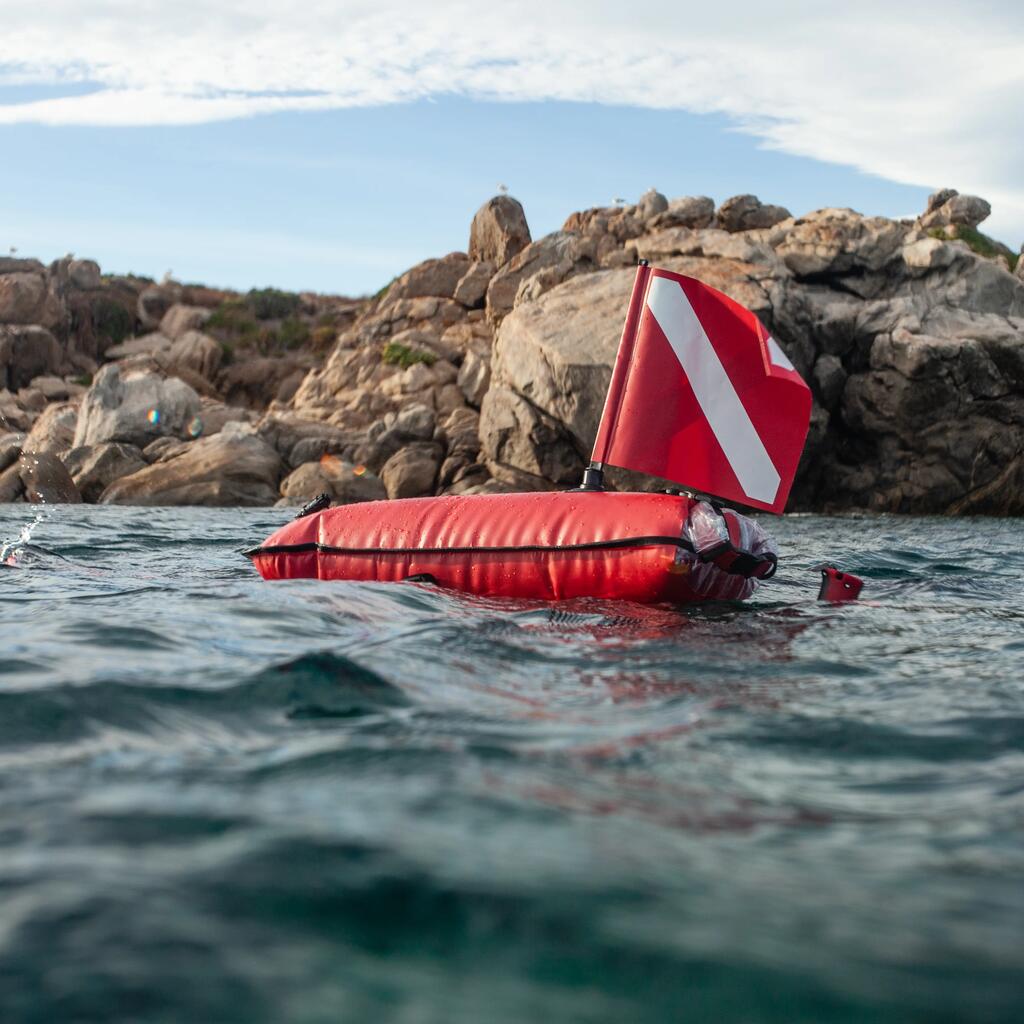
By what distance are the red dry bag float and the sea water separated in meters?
1.21

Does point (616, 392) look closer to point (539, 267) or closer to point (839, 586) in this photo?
point (839, 586)

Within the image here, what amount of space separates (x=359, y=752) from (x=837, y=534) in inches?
444

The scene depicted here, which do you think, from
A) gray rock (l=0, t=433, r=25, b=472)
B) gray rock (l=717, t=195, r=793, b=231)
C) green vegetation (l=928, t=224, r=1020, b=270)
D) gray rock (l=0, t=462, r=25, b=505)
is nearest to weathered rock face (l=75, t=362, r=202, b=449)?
gray rock (l=0, t=433, r=25, b=472)

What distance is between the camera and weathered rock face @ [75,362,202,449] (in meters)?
21.0

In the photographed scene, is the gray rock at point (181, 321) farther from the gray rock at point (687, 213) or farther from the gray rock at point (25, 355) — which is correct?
the gray rock at point (687, 213)

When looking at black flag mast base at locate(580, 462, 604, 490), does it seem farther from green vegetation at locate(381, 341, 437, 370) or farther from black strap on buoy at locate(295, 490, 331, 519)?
green vegetation at locate(381, 341, 437, 370)

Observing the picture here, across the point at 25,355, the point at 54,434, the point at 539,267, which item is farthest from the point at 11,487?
the point at 25,355

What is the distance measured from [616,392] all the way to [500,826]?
4.21m

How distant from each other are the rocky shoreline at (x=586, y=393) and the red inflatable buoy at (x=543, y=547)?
11989mm

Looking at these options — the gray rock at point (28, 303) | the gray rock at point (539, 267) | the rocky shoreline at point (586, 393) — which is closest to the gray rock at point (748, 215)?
the rocky shoreline at point (586, 393)

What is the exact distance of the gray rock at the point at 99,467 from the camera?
1950cm

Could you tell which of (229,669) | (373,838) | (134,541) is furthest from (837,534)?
(373,838)

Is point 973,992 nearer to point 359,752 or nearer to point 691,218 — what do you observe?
point 359,752

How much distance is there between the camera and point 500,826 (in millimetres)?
2137
